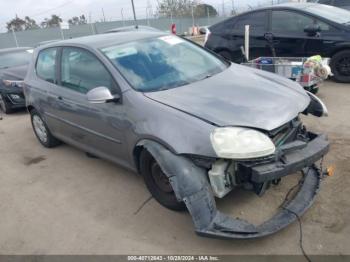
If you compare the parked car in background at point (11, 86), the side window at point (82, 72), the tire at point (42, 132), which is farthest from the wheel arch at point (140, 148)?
the parked car in background at point (11, 86)

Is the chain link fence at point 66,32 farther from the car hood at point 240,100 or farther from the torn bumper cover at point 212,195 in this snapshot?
the torn bumper cover at point 212,195

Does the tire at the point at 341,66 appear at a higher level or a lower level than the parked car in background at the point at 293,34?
lower

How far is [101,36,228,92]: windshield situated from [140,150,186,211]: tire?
2.27 feet

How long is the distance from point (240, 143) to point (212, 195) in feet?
1.61

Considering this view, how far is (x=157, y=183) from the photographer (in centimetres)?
361

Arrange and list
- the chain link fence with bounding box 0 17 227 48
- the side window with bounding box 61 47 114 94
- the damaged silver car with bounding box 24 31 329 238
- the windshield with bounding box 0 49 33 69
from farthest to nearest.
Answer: the chain link fence with bounding box 0 17 227 48 → the windshield with bounding box 0 49 33 69 → the side window with bounding box 61 47 114 94 → the damaged silver car with bounding box 24 31 329 238

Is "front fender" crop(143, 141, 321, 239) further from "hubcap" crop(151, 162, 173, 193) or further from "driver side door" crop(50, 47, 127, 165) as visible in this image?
"driver side door" crop(50, 47, 127, 165)

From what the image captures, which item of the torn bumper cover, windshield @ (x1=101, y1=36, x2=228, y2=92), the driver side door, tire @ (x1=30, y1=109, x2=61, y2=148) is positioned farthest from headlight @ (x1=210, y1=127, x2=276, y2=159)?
tire @ (x1=30, y1=109, x2=61, y2=148)

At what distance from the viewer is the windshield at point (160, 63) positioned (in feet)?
12.3

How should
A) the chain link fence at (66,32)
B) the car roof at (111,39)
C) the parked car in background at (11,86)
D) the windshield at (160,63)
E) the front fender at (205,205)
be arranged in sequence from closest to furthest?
the front fender at (205,205) → the windshield at (160,63) → the car roof at (111,39) → the parked car in background at (11,86) → the chain link fence at (66,32)

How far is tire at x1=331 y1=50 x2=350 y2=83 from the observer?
23.0 feet

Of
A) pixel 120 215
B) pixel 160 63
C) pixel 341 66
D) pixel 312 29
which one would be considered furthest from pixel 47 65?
pixel 341 66

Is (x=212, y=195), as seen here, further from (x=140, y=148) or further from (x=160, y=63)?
(x=160, y=63)

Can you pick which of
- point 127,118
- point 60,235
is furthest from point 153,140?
point 60,235
